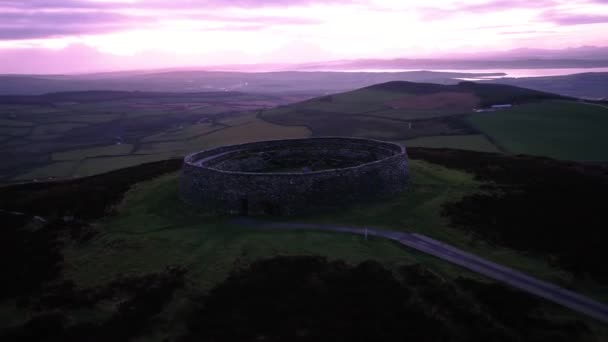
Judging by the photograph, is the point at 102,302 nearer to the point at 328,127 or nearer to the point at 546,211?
the point at 546,211

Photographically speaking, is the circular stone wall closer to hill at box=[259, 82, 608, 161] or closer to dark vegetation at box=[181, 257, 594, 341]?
dark vegetation at box=[181, 257, 594, 341]

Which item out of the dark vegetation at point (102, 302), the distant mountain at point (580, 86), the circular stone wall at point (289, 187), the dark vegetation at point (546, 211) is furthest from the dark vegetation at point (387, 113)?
the dark vegetation at point (102, 302)

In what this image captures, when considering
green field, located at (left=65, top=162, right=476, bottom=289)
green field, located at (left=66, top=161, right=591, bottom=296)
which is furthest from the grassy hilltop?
green field, located at (left=65, top=162, right=476, bottom=289)

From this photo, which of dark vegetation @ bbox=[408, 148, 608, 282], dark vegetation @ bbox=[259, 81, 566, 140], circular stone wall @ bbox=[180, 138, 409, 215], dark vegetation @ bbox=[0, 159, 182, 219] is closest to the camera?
dark vegetation @ bbox=[408, 148, 608, 282]

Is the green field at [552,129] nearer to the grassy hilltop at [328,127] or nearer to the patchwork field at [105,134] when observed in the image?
the grassy hilltop at [328,127]

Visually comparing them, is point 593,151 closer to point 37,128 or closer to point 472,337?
point 472,337

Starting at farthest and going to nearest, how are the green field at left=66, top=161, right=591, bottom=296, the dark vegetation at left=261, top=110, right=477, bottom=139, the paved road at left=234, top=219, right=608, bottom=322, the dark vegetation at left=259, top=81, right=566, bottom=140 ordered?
the dark vegetation at left=259, top=81, right=566, bottom=140 → the dark vegetation at left=261, top=110, right=477, bottom=139 → the green field at left=66, top=161, right=591, bottom=296 → the paved road at left=234, top=219, right=608, bottom=322
